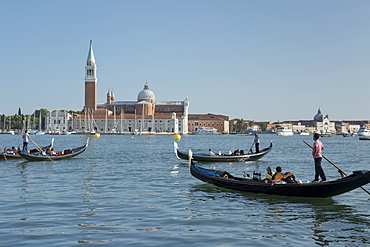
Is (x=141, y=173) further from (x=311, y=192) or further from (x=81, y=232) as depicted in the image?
(x=81, y=232)

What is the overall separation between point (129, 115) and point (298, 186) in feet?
332

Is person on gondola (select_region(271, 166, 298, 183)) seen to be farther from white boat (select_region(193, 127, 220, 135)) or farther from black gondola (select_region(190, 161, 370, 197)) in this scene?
white boat (select_region(193, 127, 220, 135))

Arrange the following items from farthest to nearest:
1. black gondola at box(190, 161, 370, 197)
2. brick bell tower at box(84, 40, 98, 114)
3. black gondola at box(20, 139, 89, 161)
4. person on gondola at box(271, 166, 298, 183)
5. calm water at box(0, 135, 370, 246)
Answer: brick bell tower at box(84, 40, 98, 114) → black gondola at box(20, 139, 89, 161) → person on gondola at box(271, 166, 298, 183) → black gondola at box(190, 161, 370, 197) → calm water at box(0, 135, 370, 246)

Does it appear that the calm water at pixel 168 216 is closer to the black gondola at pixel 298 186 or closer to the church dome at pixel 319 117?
the black gondola at pixel 298 186

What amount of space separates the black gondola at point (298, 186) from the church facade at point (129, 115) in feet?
297

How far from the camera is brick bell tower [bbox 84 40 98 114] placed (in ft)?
346

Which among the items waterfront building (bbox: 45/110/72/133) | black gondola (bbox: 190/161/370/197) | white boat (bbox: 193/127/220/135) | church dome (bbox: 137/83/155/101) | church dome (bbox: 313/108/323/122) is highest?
church dome (bbox: 137/83/155/101)

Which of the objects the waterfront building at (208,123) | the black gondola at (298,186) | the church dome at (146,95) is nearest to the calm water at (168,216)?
the black gondola at (298,186)

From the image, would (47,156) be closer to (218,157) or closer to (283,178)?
(218,157)

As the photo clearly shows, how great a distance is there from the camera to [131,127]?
4304 inches

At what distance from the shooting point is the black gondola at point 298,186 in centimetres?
855

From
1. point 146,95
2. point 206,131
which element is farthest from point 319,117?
point 146,95

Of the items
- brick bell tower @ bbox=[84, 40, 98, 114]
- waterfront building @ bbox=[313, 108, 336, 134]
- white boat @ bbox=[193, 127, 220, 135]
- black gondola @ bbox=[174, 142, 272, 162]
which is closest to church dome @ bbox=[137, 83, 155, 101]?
brick bell tower @ bbox=[84, 40, 98, 114]

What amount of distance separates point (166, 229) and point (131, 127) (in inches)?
4058
